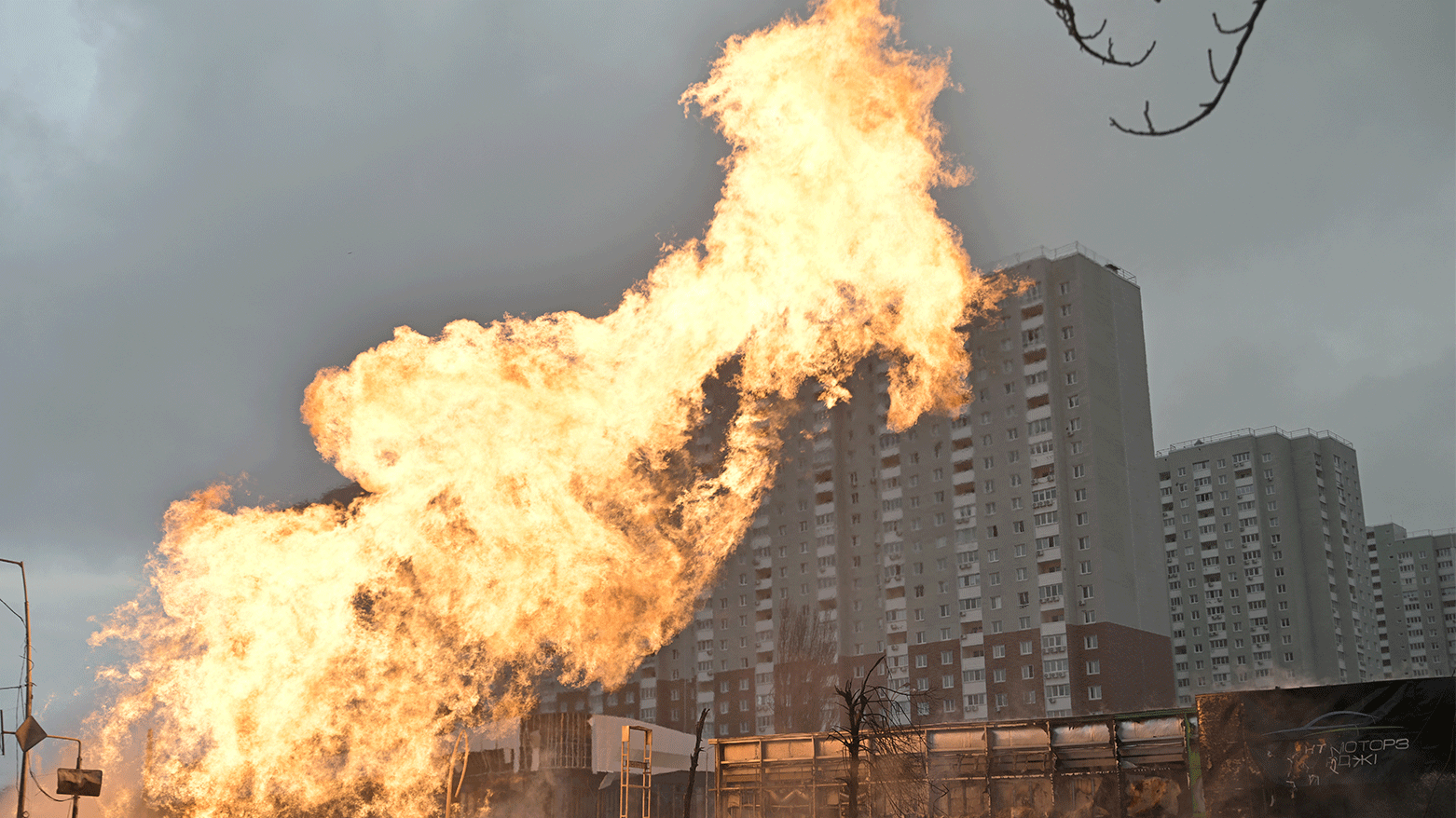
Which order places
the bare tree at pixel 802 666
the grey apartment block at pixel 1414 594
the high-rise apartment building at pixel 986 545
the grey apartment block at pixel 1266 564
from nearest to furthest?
the high-rise apartment building at pixel 986 545 → the bare tree at pixel 802 666 → the grey apartment block at pixel 1266 564 → the grey apartment block at pixel 1414 594

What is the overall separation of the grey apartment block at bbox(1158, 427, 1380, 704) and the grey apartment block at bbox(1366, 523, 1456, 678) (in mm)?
43661

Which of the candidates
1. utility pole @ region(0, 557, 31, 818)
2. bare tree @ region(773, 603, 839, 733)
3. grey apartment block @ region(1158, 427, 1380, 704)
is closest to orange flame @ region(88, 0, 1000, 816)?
utility pole @ region(0, 557, 31, 818)

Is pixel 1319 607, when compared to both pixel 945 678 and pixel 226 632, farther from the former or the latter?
pixel 226 632

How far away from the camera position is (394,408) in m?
30.4

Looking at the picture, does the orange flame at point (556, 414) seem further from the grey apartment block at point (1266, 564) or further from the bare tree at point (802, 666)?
the grey apartment block at point (1266, 564)

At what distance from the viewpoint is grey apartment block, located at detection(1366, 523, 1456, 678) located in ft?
573

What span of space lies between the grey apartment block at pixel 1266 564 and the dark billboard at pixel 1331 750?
10395 cm

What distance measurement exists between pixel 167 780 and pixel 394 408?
772 inches

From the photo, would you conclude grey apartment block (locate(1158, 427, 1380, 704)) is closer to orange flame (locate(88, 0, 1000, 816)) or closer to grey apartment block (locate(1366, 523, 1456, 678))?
grey apartment block (locate(1366, 523, 1456, 678))

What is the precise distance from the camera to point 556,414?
30672 millimetres

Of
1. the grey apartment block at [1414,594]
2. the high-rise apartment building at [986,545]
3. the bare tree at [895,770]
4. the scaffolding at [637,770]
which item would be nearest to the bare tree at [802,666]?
the high-rise apartment building at [986,545]

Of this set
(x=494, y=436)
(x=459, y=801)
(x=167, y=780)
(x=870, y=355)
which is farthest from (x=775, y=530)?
(x=494, y=436)

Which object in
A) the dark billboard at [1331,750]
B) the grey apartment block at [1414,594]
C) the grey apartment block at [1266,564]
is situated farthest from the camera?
the grey apartment block at [1414,594]

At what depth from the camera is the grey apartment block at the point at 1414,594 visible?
174750 mm
